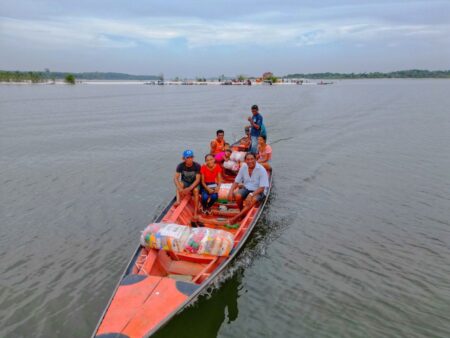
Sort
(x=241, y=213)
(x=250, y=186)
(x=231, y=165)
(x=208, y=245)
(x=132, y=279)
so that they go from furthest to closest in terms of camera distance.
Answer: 1. (x=231, y=165)
2. (x=250, y=186)
3. (x=241, y=213)
4. (x=208, y=245)
5. (x=132, y=279)

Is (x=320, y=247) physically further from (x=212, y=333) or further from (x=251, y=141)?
(x=251, y=141)

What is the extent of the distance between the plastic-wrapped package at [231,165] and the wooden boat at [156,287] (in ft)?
14.0

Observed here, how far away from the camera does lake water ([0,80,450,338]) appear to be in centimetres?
718

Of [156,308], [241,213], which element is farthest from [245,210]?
[156,308]

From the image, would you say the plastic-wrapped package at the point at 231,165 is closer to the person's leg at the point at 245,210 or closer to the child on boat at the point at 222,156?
the child on boat at the point at 222,156

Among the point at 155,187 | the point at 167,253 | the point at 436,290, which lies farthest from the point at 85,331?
the point at 155,187

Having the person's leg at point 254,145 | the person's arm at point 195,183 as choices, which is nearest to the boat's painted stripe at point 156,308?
the person's arm at point 195,183

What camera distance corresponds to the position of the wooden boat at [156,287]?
5688 mm

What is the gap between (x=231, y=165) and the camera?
43.9ft

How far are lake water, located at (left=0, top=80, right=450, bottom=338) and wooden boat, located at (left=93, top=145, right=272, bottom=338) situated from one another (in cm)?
77

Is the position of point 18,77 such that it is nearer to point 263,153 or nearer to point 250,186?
point 263,153

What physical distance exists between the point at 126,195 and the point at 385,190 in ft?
30.7

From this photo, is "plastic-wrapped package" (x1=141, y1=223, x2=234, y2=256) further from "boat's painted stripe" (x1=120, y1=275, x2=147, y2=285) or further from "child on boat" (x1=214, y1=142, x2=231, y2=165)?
"child on boat" (x1=214, y1=142, x2=231, y2=165)

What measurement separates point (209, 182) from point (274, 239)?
2409mm
